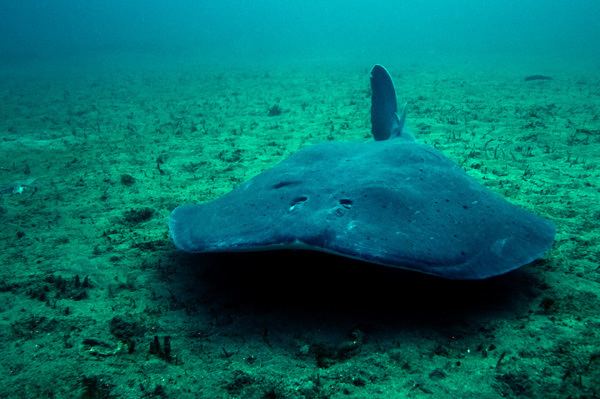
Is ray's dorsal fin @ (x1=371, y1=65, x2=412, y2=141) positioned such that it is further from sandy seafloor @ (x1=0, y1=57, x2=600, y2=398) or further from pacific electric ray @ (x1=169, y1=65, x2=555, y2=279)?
pacific electric ray @ (x1=169, y1=65, x2=555, y2=279)

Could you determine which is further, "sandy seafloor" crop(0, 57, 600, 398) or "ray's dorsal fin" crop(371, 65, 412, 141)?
"ray's dorsal fin" crop(371, 65, 412, 141)

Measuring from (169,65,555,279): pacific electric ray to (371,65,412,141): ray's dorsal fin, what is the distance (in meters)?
2.00

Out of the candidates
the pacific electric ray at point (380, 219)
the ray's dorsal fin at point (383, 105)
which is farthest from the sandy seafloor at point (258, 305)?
the ray's dorsal fin at point (383, 105)

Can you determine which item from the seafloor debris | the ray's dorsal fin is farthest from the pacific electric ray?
the seafloor debris

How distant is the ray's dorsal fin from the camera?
5645mm

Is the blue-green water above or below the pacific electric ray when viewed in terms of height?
below

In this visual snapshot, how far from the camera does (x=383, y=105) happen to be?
574 cm

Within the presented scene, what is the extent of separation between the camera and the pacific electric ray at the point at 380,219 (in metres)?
2.31

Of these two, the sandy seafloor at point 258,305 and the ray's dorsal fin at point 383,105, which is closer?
the sandy seafloor at point 258,305

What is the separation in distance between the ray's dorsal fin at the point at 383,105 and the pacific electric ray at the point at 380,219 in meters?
2.00

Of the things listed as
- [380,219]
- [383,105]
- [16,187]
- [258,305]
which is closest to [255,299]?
[258,305]

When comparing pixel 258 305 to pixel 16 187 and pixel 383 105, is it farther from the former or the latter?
pixel 16 187

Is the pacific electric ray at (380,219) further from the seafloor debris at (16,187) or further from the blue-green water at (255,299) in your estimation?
the seafloor debris at (16,187)

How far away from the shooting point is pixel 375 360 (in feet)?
8.20
